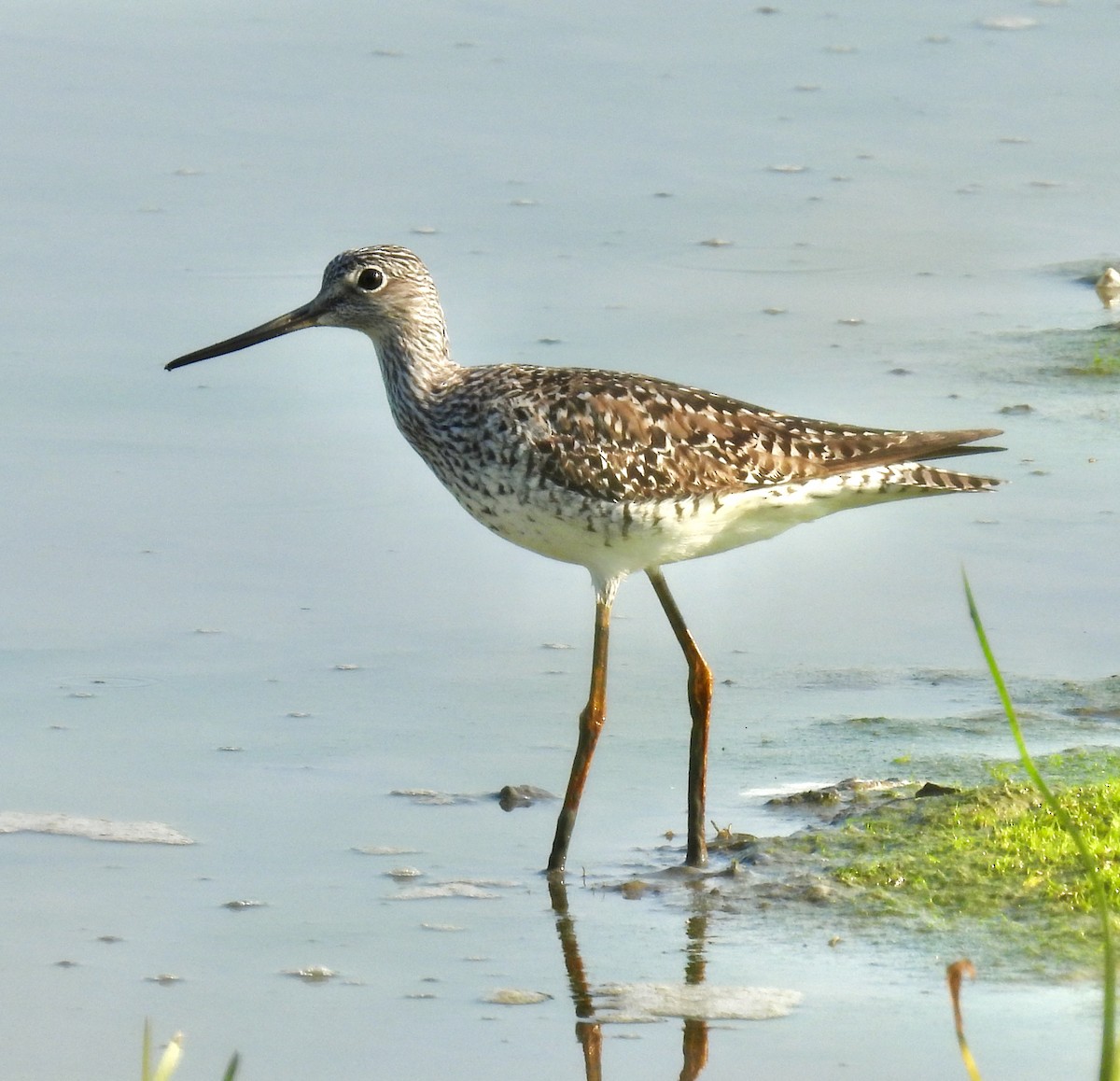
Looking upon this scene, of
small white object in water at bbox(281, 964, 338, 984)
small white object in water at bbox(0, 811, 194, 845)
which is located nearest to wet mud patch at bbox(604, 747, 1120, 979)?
small white object in water at bbox(281, 964, 338, 984)

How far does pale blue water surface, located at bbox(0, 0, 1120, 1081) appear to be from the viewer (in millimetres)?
6172

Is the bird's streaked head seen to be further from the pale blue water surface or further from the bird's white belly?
the pale blue water surface

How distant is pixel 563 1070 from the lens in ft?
18.5

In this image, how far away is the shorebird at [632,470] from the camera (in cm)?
716

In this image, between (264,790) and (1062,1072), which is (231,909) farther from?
(1062,1072)

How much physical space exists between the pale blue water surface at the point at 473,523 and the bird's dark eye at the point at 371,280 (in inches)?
57.1

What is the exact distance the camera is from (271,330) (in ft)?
26.9

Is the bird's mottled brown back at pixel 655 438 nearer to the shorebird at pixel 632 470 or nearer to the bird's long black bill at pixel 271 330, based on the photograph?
the shorebird at pixel 632 470

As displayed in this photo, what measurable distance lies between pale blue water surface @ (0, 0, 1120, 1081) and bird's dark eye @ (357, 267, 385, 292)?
1.45 m

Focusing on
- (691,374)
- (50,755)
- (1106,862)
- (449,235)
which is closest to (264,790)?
(50,755)

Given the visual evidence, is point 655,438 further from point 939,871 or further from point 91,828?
point 91,828

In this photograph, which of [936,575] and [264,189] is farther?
[264,189]

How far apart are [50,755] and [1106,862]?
360 centimetres

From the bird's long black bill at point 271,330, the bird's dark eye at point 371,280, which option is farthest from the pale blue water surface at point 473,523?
the bird's dark eye at point 371,280
